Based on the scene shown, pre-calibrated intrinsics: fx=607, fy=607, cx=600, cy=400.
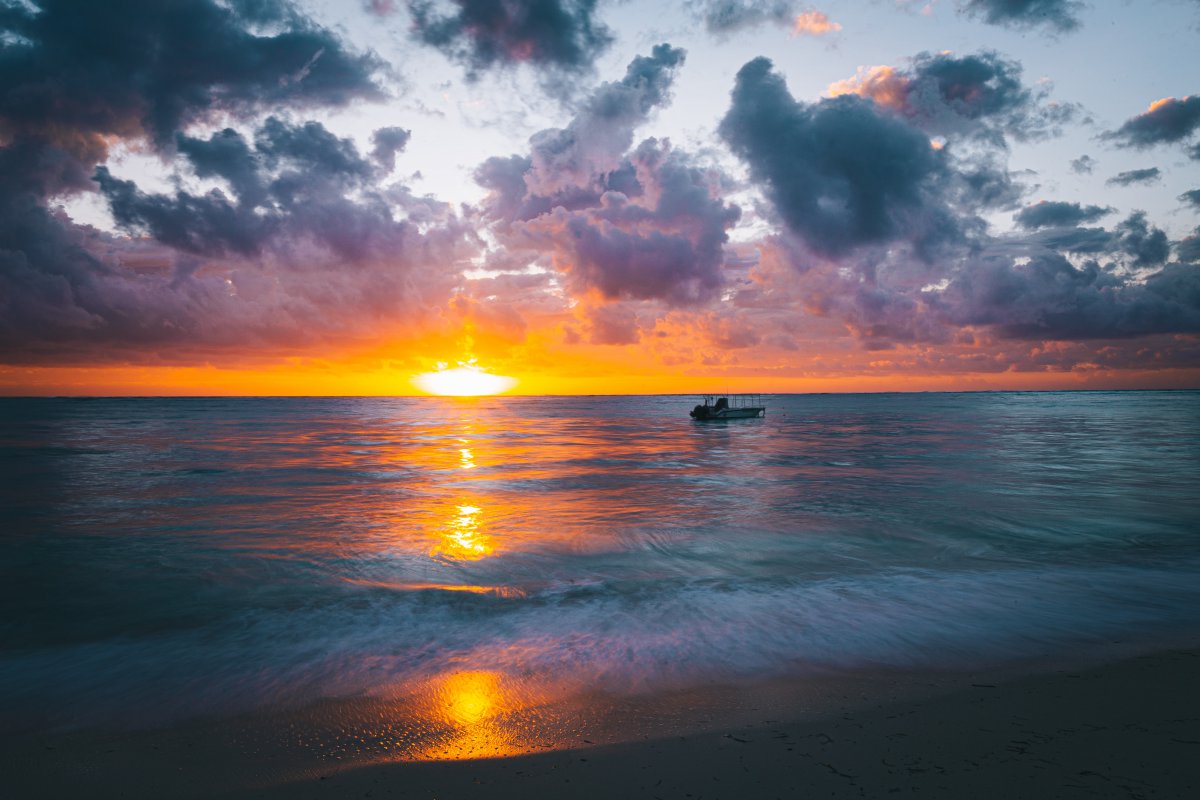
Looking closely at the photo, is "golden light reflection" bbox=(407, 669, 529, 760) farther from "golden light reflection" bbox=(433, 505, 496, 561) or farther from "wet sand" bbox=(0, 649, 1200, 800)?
"golden light reflection" bbox=(433, 505, 496, 561)

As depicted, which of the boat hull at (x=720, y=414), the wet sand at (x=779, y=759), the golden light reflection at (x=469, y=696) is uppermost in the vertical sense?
the wet sand at (x=779, y=759)

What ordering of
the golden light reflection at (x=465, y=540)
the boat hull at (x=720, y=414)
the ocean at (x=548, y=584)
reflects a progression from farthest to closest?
1. the boat hull at (x=720, y=414)
2. the golden light reflection at (x=465, y=540)
3. the ocean at (x=548, y=584)

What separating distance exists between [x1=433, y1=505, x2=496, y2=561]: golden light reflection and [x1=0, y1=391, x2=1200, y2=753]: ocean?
0.46 ft

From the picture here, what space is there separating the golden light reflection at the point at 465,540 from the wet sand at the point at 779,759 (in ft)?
29.5

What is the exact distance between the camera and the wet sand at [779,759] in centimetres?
500

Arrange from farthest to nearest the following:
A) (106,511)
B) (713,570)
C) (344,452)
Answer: (344,452)
(106,511)
(713,570)

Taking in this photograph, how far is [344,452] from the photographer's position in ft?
165

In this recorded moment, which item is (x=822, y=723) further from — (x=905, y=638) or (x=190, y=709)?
(x=190, y=709)

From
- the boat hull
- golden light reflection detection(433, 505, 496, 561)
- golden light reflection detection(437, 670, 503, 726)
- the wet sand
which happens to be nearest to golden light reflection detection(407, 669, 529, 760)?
golden light reflection detection(437, 670, 503, 726)

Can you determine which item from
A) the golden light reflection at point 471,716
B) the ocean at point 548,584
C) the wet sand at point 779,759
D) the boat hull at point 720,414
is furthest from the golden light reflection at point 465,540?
the boat hull at point 720,414

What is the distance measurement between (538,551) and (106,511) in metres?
17.8

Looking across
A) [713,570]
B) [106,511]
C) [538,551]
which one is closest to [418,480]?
[106,511]

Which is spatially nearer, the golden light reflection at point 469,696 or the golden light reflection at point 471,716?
the golden light reflection at point 471,716

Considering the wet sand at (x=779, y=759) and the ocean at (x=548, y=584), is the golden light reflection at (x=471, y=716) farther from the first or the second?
the wet sand at (x=779, y=759)
